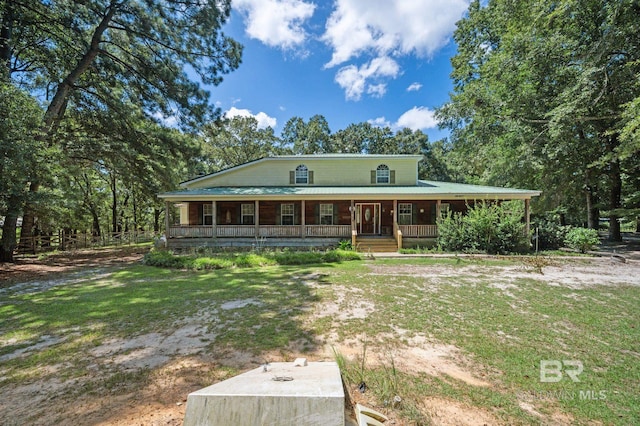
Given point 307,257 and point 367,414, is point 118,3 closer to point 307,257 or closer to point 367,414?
point 307,257

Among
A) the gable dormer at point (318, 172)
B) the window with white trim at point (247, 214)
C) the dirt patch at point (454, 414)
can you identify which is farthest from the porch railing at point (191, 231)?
the dirt patch at point (454, 414)

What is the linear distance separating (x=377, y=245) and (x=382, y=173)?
568 cm

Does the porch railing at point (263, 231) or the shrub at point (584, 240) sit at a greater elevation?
the porch railing at point (263, 231)

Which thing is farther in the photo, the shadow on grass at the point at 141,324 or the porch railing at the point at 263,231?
the porch railing at the point at 263,231

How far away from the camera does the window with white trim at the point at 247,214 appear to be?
1720 cm

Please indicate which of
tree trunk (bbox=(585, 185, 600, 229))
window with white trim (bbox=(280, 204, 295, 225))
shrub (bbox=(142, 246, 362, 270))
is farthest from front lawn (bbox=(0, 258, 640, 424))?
tree trunk (bbox=(585, 185, 600, 229))

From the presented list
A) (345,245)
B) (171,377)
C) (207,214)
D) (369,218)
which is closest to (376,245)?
(345,245)

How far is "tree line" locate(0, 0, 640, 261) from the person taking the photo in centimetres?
1134

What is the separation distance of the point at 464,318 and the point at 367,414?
3.87 meters

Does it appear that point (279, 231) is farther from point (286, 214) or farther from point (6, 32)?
point (6, 32)

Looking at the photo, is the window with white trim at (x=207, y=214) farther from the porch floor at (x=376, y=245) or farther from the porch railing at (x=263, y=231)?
the porch floor at (x=376, y=245)

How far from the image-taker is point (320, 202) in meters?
16.9

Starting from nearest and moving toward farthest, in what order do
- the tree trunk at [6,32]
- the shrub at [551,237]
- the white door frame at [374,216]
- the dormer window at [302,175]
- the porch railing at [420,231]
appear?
1. the tree trunk at [6,32]
2. the shrub at [551,237]
3. the porch railing at [420,231]
4. the white door frame at [374,216]
5. the dormer window at [302,175]

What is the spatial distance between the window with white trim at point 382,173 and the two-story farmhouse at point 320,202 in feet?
0.21
